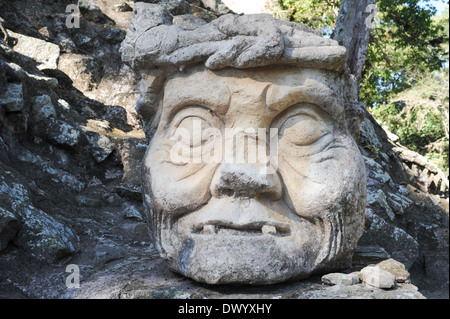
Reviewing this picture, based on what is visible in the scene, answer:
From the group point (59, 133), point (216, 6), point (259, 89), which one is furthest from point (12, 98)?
point (216, 6)

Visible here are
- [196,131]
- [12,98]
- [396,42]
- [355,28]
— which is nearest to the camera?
[196,131]

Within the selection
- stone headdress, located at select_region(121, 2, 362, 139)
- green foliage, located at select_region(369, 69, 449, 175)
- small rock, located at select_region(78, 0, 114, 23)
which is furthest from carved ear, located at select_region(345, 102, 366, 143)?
green foliage, located at select_region(369, 69, 449, 175)

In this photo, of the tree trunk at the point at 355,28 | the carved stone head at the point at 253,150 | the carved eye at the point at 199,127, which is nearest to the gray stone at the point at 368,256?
the carved stone head at the point at 253,150

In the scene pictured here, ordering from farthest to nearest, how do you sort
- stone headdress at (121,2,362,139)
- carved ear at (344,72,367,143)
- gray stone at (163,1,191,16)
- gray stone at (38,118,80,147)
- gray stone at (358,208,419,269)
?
gray stone at (163,1,191,16) → gray stone at (358,208,419,269) → gray stone at (38,118,80,147) → carved ear at (344,72,367,143) → stone headdress at (121,2,362,139)

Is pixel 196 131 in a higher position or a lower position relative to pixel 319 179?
higher

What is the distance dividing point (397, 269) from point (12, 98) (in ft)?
11.3

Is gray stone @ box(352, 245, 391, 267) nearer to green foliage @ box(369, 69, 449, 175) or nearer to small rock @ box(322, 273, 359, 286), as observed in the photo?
small rock @ box(322, 273, 359, 286)

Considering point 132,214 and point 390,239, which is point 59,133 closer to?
point 132,214

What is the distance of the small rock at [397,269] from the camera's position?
256cm

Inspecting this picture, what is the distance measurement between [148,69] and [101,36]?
362 cm

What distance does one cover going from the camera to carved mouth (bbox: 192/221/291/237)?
2.39m

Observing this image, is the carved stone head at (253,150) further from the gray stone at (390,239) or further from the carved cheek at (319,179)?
the gray stone at (390,239)

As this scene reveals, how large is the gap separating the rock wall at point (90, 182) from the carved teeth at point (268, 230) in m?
0.31

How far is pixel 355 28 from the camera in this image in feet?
19.6
